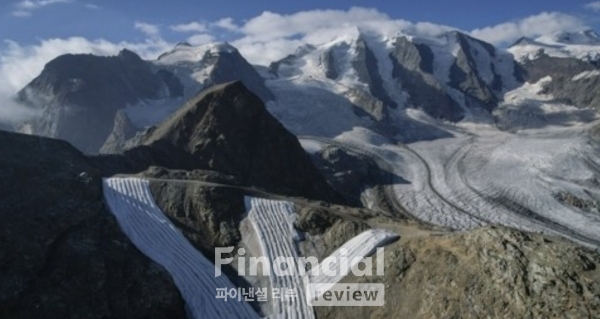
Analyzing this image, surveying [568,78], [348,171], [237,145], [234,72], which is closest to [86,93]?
[234,72]

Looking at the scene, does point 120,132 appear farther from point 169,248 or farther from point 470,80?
point 470,80

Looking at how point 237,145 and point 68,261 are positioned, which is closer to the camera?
point 68,261

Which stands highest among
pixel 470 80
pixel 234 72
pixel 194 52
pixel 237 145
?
pixel 194 52

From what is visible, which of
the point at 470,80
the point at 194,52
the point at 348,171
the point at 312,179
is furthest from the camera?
the point at 194,52

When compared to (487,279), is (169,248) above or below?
above

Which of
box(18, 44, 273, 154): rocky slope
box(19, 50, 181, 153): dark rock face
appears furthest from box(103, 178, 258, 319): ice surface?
box(19, 50, 181, 153): dark rock face

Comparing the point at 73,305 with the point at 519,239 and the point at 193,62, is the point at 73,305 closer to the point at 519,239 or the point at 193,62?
the point at 519,239

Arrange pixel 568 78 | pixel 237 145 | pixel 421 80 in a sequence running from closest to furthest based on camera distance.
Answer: pixel 237 145
pixel 421 80
pixel 568 78

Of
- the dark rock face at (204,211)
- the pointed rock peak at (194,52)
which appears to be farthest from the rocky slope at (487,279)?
→ the pointed rock peak at (194,52)
